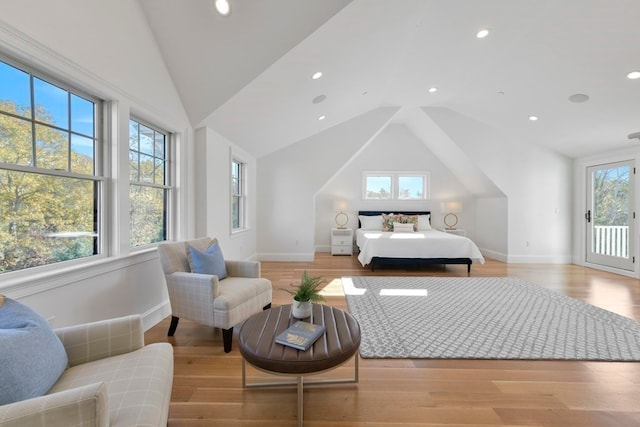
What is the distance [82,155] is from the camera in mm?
2076

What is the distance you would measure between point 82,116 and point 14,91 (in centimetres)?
47

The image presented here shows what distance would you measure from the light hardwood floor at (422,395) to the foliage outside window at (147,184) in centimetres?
104

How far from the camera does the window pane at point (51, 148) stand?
69.0 inches

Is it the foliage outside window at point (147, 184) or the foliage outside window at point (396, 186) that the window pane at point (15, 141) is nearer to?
the foliage outside window at point (147, 184)

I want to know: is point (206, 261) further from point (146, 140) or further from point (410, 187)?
point (410, 187)

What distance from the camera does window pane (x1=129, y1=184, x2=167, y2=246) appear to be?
259 centimetres

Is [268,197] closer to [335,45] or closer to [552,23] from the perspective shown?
[335,45]

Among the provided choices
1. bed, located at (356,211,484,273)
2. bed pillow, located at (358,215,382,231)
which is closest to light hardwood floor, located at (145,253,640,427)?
bed, located at (356,211,484,273)

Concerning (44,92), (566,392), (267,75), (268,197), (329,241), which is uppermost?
(267,75)

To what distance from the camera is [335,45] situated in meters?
2.78

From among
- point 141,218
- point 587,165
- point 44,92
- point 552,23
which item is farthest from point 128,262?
point 587,165

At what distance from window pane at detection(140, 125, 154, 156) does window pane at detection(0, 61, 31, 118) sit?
1.01 m

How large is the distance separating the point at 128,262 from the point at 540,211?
711 cm

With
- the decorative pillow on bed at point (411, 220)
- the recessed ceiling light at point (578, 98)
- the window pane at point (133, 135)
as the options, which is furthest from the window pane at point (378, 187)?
the window pane at point (133, 135)
